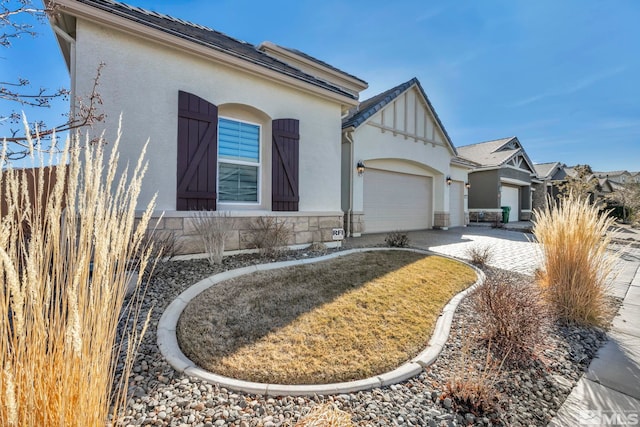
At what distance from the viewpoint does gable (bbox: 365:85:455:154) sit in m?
10.8

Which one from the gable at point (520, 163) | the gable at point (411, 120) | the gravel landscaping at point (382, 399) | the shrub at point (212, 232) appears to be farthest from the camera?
the gable at point (520, 163)

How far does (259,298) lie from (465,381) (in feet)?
8.22

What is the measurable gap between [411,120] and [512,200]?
47.2ft

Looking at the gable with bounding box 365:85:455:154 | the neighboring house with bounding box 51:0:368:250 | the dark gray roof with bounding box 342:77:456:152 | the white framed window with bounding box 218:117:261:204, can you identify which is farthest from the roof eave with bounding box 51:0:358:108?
the gable with bounding box 365:85:455:154

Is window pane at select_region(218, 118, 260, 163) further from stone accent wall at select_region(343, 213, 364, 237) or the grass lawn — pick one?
stone accent wall at select_region(343, 213, 364, 237)

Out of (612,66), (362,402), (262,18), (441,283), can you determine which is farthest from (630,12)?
(362,402)

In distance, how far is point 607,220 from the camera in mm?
3828

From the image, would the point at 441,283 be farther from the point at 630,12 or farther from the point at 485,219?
the point at 485,219

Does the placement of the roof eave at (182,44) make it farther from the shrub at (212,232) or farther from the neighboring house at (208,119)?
the shrub at (212,232)

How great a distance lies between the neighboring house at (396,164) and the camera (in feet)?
32.1

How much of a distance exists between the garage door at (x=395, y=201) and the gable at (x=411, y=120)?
183 centimetres

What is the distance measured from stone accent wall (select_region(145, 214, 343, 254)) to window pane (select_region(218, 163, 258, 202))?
675 millimetres

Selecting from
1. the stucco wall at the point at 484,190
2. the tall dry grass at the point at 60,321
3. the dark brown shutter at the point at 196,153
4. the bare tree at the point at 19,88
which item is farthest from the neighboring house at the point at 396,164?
the tall dry grass at the point at 60,321

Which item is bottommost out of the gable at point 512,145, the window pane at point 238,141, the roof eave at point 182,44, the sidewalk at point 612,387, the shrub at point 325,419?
the sidewalk at point 612,387
